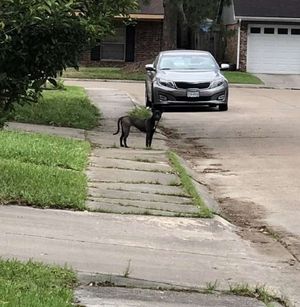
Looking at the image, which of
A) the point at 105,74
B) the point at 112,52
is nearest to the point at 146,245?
the point at 105,74

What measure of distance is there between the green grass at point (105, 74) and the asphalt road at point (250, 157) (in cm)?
1125

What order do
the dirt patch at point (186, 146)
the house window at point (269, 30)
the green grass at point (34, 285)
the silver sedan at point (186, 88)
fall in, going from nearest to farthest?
the green grass at point (34, 285)
the dirt patch at point (186, 146)
the silver sedan at point (186, 88)
the house window at point (269, 30)

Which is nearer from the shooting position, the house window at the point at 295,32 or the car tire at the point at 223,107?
the car tire at the point at 223,107

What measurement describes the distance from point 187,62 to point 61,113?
544cm

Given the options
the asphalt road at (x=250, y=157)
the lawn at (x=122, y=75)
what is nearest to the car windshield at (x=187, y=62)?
the asphalt road at (x=250, y=157)

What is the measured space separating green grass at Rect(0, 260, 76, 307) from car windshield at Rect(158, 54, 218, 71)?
15362 millimetres

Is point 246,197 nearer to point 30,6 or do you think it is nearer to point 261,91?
point 30,6

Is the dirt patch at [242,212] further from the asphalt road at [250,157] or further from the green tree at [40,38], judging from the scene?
the green tree at [40,38]

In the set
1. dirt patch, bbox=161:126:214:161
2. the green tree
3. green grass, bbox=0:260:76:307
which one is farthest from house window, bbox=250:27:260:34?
green grass, bbox=0:260:76:307

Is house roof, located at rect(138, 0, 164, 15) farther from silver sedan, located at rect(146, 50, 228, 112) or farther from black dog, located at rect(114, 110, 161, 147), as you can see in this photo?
black dog, located at rect(114, 110, 161, 147)

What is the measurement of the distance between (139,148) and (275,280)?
7339 mm

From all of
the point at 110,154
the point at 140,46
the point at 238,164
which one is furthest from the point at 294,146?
the point at 140,46

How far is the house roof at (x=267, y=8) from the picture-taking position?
38969 mm

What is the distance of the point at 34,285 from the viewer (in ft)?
17.6
